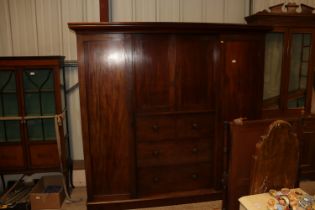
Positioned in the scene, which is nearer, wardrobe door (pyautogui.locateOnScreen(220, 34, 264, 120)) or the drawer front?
wardrobe door (pyautogui.locateOnScreen(220, 34, 264, 120))

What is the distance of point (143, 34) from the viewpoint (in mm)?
2191

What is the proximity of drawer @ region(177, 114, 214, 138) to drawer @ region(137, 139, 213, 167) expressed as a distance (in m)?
0.07

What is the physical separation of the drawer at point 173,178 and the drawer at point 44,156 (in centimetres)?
97

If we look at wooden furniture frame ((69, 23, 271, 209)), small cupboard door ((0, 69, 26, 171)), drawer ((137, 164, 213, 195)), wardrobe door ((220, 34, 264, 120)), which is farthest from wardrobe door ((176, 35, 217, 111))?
small cupboard door ((0, 69, 26, 171))

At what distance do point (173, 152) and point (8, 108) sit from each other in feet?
6.11

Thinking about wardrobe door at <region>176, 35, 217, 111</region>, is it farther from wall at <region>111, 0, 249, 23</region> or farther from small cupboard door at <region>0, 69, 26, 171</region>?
small cupboard door at <region>0, 69, 26, 171</region>

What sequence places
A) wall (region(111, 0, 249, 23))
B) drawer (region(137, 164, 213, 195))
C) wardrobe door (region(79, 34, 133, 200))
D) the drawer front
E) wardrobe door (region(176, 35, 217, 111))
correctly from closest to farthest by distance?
wardrobe door (region(79, 34, 133, 200))
wardrobe door (region(176, 35, 217, 111))
drawer (region(137, 164, 213, 195))
the drawer front
wall (region(111, 0, 249, 23))

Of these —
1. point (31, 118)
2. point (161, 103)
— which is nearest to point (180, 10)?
point (161, 103)

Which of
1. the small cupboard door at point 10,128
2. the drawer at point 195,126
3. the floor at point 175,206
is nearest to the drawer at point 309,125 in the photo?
the drawer at point 195,126

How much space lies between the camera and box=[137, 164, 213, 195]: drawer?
2416mm

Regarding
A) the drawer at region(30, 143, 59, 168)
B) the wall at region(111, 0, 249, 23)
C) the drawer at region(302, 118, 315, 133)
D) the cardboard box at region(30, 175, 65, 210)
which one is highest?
the wall at region(111, 0, 249, 23)

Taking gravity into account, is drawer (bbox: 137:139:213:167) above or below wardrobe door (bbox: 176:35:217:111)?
below

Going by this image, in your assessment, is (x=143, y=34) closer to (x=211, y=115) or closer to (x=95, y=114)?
(x=95, y=114)

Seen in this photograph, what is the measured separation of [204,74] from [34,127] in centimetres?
194
